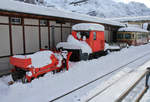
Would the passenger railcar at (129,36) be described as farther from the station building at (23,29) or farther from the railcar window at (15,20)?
the railcar window at (15,20)

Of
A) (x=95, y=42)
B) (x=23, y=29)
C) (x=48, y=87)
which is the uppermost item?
(x=23, y=29)

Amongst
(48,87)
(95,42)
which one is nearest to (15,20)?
(48,87)

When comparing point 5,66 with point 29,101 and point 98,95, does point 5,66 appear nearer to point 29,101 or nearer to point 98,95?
point 29,101

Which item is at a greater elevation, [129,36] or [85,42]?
[129,36]

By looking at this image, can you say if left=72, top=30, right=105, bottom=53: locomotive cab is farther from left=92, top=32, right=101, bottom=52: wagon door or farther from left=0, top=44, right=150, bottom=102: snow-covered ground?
left=0, top=44, right=150, bottom=102: snow-covered ground

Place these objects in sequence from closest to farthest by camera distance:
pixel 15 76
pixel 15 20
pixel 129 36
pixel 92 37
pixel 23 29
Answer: pixel 15 76
pixel 15 20
pixel 23 29
pixel 92 37
pixel 129 36

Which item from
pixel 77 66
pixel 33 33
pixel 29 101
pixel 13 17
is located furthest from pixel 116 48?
pixel 29 101

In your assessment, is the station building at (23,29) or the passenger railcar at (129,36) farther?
the passenger railcar at (129,36)

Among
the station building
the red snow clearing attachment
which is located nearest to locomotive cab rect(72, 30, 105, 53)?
the station building

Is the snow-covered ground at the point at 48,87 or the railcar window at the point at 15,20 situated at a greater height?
the railcar window at the point at 15,20

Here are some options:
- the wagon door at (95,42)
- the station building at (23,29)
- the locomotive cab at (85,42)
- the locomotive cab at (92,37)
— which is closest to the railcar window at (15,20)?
the station building at (23,29)

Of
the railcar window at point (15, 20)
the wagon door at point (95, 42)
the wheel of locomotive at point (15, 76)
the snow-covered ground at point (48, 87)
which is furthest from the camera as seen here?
the wagon door at point (95, 42)

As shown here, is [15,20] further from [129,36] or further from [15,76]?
[129,36]

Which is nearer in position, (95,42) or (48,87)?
(48,87)
